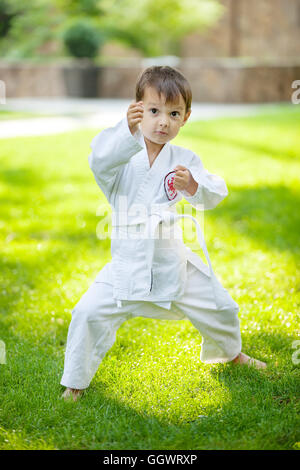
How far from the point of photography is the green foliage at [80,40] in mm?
18078

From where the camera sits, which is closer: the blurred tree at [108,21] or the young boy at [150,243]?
the young boy at [150,243]

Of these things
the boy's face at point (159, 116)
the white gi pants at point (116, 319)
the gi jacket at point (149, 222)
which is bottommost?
the white gi pants at point (116, 319)

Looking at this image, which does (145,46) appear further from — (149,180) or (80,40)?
(149,180)

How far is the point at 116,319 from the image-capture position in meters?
2.42

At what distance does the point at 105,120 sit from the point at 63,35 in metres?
8.05

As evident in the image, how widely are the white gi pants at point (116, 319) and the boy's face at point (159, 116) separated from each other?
0.60 meters

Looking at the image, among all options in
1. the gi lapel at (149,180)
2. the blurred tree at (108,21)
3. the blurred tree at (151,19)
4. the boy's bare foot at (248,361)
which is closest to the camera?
the gi lapel at (149,180)

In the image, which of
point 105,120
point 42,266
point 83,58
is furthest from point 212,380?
point 83,58

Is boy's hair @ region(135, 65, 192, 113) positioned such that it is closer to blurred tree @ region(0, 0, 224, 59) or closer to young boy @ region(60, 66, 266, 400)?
young boy @ region(60, 66, 266, 400)

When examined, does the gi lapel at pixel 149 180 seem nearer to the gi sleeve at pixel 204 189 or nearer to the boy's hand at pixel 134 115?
the gi sleeve at pixel 204 189

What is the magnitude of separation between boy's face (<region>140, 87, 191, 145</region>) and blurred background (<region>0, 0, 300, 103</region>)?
569 inches

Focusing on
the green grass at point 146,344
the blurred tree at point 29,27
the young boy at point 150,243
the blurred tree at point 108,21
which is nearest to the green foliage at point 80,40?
the blurred tree at point 108,21

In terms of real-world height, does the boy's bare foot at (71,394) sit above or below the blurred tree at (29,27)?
below
